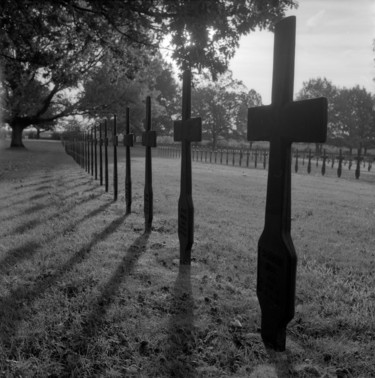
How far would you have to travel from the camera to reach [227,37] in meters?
10.0

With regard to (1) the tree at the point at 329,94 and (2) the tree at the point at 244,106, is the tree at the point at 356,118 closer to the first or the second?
(1) the tree at the point at 329,94

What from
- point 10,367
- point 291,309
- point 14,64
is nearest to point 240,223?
point 291,309

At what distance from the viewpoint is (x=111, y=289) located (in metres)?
3.75

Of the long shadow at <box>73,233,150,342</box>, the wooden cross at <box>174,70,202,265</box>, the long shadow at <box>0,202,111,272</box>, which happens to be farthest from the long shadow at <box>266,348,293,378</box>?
the long shadow at <box>0,202,111,272</box>

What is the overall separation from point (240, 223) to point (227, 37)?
212 inches

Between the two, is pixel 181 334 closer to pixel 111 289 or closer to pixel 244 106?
pixel 111 289

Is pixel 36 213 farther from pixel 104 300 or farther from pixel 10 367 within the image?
pixel 10 367

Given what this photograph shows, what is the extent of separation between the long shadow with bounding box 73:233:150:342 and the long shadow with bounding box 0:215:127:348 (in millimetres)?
515

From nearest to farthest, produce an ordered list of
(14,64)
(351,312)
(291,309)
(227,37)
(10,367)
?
(10,367), (291,309), (351,312), (227,37), (14,64)

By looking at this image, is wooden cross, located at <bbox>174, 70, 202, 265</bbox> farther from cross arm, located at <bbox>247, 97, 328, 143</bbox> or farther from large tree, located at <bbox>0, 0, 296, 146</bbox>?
large tree, located at <bbox>0, 0, 296, 146</bbox>

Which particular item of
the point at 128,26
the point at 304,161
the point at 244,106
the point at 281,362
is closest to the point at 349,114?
the point at 244,106

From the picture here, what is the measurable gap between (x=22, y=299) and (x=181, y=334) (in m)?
1.54

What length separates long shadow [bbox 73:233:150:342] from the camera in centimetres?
299

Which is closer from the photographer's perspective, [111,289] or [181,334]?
[181,334]
